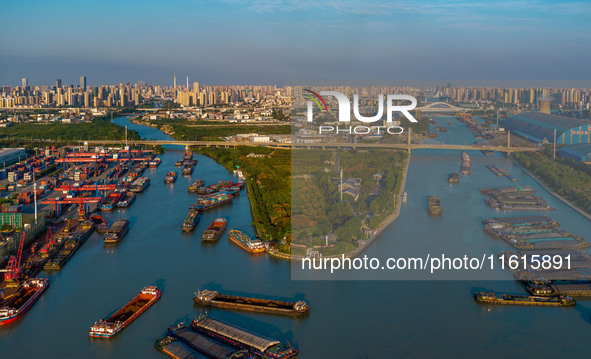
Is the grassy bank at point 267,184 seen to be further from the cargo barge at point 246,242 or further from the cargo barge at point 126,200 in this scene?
the cargo barge at point 126,200

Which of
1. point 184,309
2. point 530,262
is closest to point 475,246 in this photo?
point 530,262

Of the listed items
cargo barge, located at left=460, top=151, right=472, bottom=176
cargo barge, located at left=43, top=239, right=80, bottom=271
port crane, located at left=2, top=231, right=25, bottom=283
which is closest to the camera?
port crane, located at left=2, top=231, right=25, bottom=283

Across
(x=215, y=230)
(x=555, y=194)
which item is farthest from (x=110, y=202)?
(x=555, y=194)

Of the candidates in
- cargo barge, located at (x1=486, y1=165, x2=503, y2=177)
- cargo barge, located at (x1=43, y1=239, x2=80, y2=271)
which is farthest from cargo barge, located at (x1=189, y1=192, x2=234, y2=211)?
cargo barge, located at (x1=486, y1=165, x2=503, y2=177)

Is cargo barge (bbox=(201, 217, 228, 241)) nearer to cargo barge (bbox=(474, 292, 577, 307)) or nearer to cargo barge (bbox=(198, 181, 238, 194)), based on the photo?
cargo barge (bbox=(198, 181, 238, 194))

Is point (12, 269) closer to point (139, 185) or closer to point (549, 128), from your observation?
point (139, 185)

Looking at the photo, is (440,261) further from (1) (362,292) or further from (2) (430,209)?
(2) (430,209)
